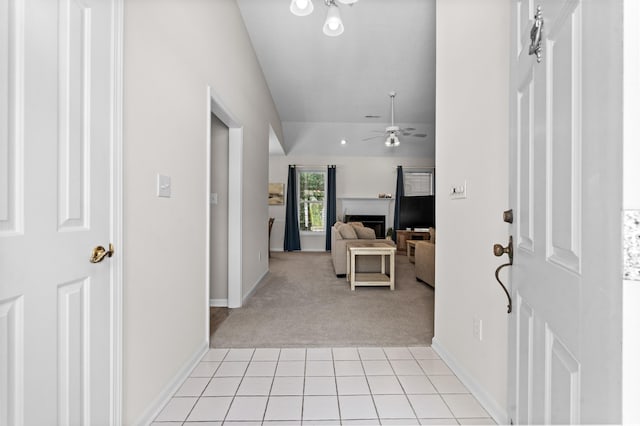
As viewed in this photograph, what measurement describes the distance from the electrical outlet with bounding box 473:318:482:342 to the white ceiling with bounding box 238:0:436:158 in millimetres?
3022

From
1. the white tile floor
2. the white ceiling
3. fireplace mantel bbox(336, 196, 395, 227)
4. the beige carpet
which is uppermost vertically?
the white ceiling

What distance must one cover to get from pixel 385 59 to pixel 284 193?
4.58 metres

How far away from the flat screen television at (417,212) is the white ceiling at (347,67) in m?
1.50

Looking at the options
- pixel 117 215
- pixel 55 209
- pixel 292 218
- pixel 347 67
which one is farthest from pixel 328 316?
pixel 292 218

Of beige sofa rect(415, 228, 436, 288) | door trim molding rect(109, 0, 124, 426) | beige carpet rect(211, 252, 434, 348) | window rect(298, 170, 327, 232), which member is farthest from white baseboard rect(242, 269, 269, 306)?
window rect(298, 170, 327, 232)

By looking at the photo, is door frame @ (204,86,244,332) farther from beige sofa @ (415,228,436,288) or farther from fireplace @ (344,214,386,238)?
fireplace @ (344,214,386,238)

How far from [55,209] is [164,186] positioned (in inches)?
29.5

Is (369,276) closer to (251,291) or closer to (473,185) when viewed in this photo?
(251,291)

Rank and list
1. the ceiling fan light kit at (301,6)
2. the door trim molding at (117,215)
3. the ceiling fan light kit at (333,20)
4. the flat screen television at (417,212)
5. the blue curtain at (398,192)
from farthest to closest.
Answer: the blue curtain at (398,192) → the flat screen television at (417,212) → the ceiling fan light kit at (333,20) → the ceiling fan light kit at (301,6) → the door trim molding at (117,215)

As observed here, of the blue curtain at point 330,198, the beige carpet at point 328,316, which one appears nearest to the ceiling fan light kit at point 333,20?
the beige carpet at point 328,316

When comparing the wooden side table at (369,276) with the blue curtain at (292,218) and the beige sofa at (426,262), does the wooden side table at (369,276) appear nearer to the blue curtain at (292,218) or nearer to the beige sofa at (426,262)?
the beige sofa at (426,262)

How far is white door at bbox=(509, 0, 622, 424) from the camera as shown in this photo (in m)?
0.56

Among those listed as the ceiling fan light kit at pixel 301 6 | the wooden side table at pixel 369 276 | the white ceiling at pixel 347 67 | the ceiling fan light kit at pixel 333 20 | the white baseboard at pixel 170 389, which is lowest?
the white baseboard at pixel 170 389

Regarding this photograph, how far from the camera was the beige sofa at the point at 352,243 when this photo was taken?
185 inches
